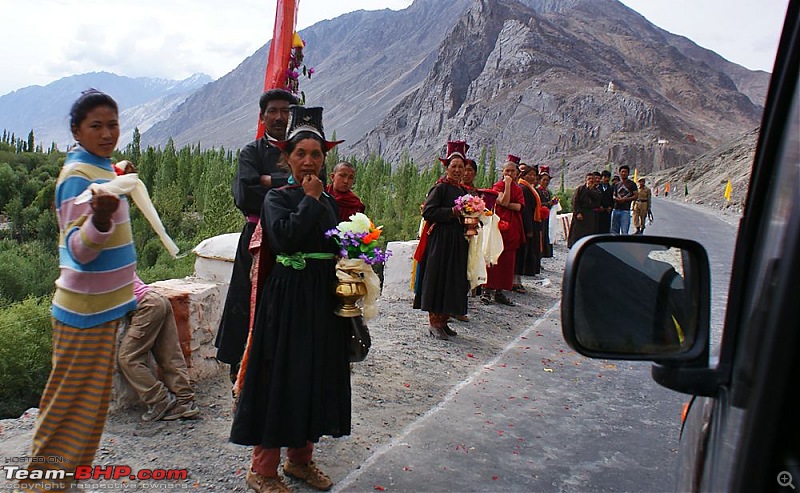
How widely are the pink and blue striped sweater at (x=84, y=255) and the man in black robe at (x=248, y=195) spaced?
1.21 meters

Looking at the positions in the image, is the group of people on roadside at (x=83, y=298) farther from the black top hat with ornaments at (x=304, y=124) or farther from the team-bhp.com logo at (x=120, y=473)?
the black top hat with ornaments at (x=304, y=124)

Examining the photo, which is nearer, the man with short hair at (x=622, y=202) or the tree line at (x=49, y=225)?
the tree line at (x=49, y=225)

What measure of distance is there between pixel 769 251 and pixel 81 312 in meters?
2.92

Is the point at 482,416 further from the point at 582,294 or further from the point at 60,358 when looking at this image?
the point at 582,294

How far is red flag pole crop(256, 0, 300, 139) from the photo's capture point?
5302 mm

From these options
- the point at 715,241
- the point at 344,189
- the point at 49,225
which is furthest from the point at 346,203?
the point at 715,241

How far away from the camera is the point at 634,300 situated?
1.29m

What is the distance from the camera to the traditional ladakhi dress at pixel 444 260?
22.1 ft

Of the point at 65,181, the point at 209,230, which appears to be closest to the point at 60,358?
the point at 65,181

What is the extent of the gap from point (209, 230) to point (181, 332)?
25.3ft

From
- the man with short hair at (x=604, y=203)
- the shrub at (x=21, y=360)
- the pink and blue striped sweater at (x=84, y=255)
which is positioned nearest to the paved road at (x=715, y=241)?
the man with short hair at (x=604, y=203)

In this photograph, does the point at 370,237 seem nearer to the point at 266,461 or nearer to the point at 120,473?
the point at 266,461

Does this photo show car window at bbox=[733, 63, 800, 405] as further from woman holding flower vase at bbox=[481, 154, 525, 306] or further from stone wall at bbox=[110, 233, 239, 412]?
woman holding flower vase at bbox=[481, 154, 525, 306]

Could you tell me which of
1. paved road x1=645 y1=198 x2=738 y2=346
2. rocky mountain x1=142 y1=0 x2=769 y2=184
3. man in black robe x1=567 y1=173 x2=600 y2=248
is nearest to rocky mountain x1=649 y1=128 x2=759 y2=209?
rocky mountain x1=142 y1=0 x2=769 y2=184
